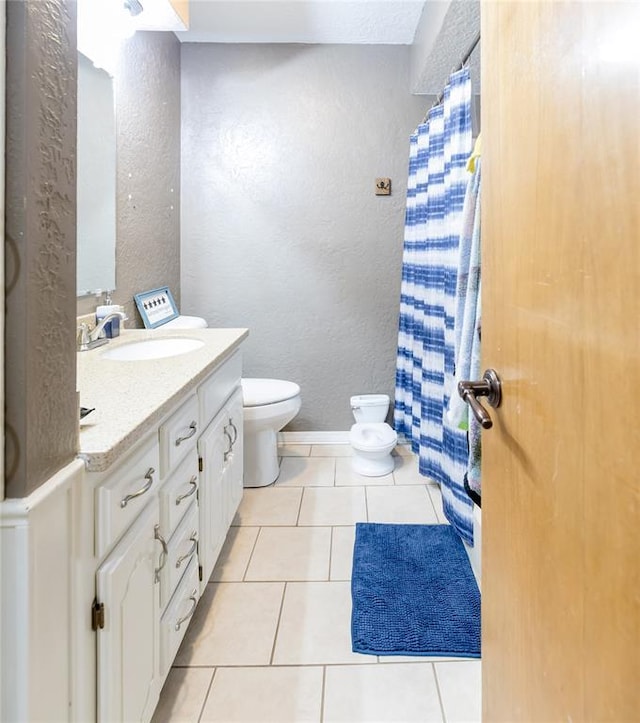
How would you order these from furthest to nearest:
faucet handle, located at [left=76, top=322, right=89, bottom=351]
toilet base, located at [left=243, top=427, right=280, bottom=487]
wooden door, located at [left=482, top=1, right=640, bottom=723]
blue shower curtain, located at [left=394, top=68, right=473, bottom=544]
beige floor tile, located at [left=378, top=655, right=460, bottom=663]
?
toilet base, located at [left=243, top=427, right=280, bottom=487] < blue shower curtain, located at [left=394, top=68, right=473, bottom=544] < faucet handle, located at [left=76, top=322, right=89, bottom=351] < beige floor tile, located at [left=378, top=655, right=460, bottom=663] < wooden door, located at [left=482, top=1, right=640, bottom=723]

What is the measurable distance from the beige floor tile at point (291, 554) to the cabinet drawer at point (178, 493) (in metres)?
0.62

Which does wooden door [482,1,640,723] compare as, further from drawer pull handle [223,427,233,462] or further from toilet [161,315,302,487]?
toilet [161,315,302,487]

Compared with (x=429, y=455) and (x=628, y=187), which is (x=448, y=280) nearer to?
(x=429, y=455)

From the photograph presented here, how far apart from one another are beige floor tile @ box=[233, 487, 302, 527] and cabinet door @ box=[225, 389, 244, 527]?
0.88ft

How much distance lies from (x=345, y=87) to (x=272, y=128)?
0.52 meters

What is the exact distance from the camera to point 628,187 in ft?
1.64

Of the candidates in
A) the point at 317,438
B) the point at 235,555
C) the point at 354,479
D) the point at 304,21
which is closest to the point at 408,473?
the point at 354,479

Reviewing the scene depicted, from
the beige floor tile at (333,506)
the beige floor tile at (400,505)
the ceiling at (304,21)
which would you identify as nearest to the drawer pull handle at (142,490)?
the beige floor tile at (333,506)

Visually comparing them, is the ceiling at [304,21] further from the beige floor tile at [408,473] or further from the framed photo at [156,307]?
the beige floor tile at [408,473]

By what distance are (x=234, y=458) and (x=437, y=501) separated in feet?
3.57

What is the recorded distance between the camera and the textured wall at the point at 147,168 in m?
2.23

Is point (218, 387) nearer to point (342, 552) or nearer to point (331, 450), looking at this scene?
point (342, 552)

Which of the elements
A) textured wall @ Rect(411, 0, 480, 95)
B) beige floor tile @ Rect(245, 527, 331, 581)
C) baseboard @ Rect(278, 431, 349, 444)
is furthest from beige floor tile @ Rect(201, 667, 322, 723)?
textured wall @ Rect(411, 0, 480, 95)

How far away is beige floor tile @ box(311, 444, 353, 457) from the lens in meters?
3.02
